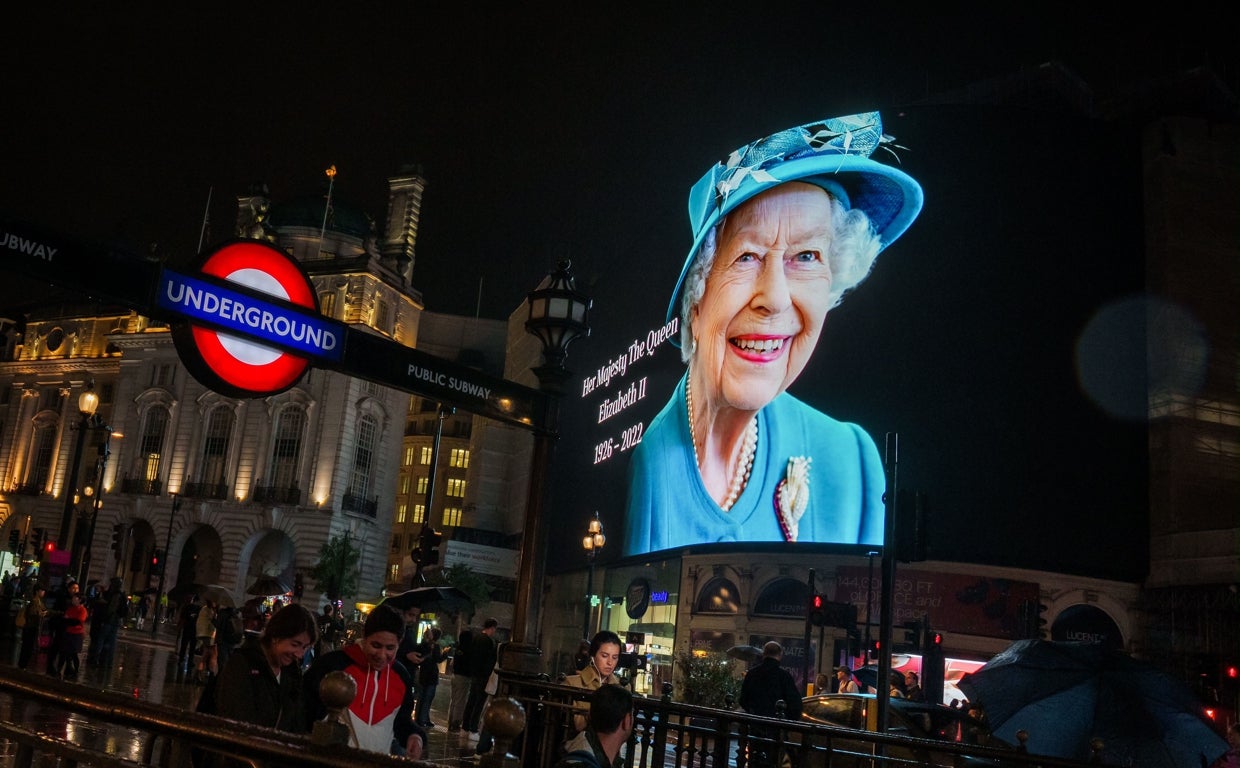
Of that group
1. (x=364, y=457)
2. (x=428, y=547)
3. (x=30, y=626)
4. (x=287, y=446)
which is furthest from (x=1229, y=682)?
(x=287, y=446)

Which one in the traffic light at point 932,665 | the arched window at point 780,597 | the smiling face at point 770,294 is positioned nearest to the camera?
the traffic light at point 932,665

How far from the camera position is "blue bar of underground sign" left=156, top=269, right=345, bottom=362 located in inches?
240

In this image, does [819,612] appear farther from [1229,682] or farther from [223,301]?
[223,301]

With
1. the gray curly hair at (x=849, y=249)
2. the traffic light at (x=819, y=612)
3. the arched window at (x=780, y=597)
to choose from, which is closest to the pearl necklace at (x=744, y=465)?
the arched window at (x=780, y=597)

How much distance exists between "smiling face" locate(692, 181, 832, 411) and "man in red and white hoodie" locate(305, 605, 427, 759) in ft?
99.4

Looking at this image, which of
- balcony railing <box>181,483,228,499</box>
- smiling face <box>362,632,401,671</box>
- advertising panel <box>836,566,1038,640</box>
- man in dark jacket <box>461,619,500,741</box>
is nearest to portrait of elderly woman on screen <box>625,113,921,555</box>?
advertising panel <box>836,566,1038,640</box>

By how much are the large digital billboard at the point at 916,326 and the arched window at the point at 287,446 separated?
103 feet

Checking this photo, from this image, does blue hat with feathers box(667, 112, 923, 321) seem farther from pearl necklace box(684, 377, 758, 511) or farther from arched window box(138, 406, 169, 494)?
arched window box(138, 406, 169, 494)

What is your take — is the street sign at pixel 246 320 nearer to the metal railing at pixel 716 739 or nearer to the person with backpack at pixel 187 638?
the metal railing at pixel 716 739

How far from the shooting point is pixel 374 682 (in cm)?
531

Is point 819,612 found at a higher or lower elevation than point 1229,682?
higher

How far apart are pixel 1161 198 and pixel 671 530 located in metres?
19.7

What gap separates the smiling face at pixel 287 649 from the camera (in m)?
5.17

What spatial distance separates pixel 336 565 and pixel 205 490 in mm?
12104
